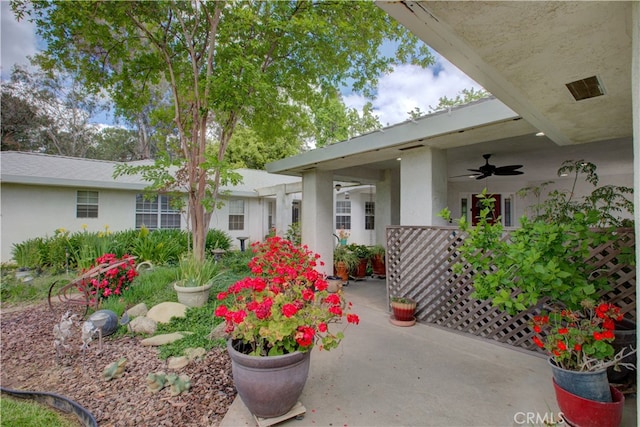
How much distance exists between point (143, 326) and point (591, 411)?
4697mm

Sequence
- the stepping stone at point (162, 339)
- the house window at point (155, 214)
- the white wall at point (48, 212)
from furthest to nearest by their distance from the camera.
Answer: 1. the house window at point (155, 214)
2. the white wall at point (48, 212)
3. the stepping stone at point (162, 339)

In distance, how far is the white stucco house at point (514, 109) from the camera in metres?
1.60

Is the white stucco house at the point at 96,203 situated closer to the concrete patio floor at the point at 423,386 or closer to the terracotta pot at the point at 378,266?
the terracotta pot at the point at 378,266

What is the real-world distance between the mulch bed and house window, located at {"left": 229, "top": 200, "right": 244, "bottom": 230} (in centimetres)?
860

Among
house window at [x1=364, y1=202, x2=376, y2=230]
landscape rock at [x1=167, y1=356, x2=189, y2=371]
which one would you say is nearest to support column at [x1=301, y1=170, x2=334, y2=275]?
landscape rock at [x1=167, y1=356, x2=189, y2=371]

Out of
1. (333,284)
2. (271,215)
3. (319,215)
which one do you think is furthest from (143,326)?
(271,215)

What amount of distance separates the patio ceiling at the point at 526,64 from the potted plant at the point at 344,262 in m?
3.53

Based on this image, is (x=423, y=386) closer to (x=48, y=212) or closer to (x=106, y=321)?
(x=106, y=321)

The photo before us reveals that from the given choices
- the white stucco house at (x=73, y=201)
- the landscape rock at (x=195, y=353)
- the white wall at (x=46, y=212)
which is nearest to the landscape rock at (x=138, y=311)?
the landscape rock at (x=195, y=353)

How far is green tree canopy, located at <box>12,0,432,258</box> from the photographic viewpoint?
5441 mm

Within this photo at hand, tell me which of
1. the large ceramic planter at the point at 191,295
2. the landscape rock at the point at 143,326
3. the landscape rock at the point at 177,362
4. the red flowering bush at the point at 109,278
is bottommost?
the landscape rock at the point at 177,362

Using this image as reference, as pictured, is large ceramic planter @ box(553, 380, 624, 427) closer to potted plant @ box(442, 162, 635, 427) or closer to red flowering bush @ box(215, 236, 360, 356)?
potted plant @ box(442, 162, 635, 427)

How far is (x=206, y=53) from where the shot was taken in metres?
6.49

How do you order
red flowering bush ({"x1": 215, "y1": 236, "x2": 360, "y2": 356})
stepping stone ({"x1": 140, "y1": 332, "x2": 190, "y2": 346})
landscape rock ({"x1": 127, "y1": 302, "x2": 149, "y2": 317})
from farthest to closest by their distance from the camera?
landscape rock ({"x1": 127, "y1": 302, "x2": 149, "y2": 317}) < stepping stone ({"x1": 140, "y1": 332, "x2": 190, "y2": 346}) < red flowering bush ({"x1": 215, "y1": 236, "x2": 360, "y2": 356})
